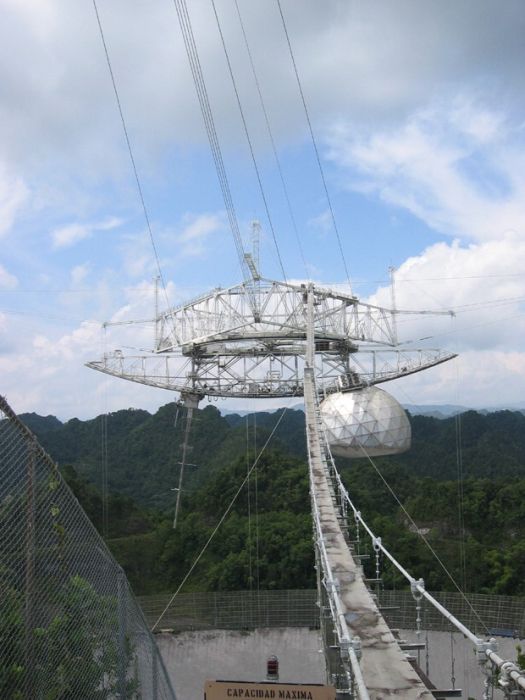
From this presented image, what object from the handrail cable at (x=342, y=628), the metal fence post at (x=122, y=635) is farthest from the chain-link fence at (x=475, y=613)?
the metal fence post at (x=122, y=635)

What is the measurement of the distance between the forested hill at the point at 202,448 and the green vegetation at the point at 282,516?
113 millimetres

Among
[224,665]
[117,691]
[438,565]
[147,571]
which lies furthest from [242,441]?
[117,691]

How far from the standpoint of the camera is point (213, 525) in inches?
1009

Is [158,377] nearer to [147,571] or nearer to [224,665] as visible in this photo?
[147,571]

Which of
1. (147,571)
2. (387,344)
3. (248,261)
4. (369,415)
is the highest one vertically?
(248,261)

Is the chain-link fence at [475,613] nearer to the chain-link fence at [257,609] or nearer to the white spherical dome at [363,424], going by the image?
the chain-link fence at [257,609]

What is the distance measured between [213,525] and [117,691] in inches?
814

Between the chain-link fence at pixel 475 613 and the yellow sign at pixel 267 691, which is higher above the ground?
the yellow sign at pixel 267 691

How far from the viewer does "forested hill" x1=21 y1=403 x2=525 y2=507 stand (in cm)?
3528

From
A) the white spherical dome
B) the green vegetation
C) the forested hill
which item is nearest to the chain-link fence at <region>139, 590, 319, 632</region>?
the green vegetation

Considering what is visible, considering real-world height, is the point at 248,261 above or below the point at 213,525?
above

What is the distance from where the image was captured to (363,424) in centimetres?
2145

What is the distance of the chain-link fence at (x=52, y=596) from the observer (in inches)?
170

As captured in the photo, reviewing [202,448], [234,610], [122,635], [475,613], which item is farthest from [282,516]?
[122,635]
